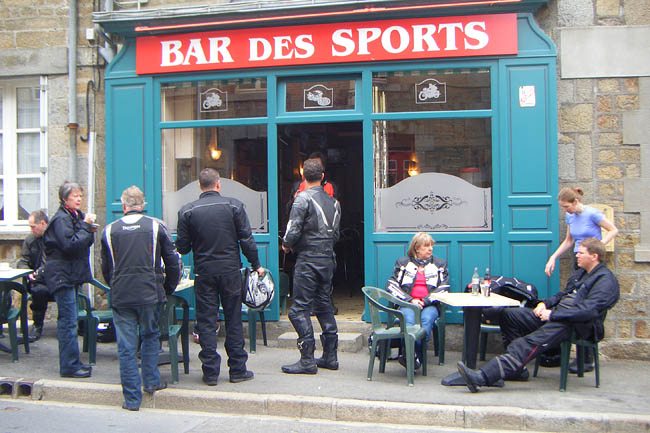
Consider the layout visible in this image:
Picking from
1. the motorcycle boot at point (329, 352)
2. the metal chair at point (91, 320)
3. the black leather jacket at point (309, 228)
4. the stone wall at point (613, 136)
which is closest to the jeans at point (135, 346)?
the metal chair at point (91, 320)

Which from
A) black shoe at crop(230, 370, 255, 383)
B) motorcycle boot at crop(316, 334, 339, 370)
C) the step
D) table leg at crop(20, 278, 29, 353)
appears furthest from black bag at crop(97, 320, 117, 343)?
motorcycle boot at crop(316, 334, 339, 370)

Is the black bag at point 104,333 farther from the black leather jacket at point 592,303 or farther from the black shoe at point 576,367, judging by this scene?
the black shoe at point 576,367

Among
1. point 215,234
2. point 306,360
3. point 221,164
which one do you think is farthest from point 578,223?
point 221,164

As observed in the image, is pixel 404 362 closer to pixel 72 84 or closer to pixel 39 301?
pixel 39 301

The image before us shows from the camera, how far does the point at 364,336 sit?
8203mm

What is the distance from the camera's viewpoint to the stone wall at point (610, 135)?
770cm

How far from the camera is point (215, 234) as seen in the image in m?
6.36

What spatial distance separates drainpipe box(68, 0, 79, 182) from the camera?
29.9 ft

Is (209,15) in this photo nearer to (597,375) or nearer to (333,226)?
(333,226)

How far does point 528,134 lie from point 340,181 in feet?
21.0

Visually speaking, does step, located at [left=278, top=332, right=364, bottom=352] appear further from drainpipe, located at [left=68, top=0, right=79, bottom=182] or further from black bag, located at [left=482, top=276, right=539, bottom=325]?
drainpipe, located at [left=68, top=0, right=79, bottom=182]

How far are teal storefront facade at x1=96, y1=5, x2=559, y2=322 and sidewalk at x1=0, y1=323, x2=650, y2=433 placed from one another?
5.06ft

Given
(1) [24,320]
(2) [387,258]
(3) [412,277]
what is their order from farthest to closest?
(2) [387,258] < (1) [24,320] < (3) [412,277]

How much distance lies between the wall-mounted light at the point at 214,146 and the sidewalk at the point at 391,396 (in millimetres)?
2844
